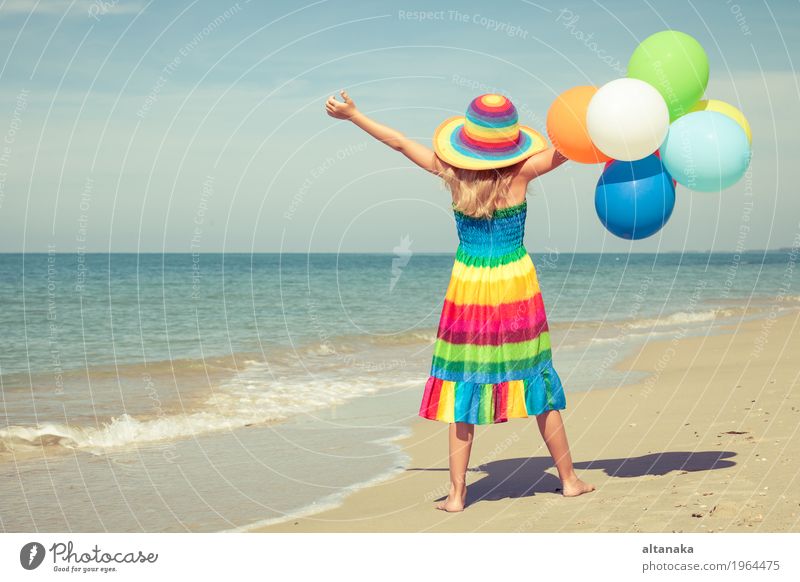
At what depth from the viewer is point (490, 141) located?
213 inches

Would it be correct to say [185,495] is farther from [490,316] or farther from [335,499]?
[490,316]

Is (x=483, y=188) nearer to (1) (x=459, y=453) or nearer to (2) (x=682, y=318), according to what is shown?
(1) (x=459, y=453)

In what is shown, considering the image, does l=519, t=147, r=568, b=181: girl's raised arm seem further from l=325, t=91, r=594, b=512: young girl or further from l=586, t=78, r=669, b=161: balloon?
l=586, t=78, r=669, b=161: balloon

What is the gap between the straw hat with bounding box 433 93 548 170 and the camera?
538 cm

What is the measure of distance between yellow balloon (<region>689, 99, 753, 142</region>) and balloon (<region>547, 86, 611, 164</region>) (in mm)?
849

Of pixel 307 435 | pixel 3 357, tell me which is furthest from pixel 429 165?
pixel 3 357

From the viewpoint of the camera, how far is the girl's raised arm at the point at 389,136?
5559mm

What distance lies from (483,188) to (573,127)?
64cm

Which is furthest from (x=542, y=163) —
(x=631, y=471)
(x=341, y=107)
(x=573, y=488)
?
(x=631, y=471)

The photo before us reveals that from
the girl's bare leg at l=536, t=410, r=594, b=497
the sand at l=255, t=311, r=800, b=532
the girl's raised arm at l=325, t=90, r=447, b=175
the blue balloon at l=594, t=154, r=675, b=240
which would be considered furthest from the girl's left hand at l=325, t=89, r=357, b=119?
the sand at l=255, t=311, r=800, b=532

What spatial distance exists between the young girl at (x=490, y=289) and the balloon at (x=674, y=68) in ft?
2.46

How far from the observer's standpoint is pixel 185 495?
6777mm

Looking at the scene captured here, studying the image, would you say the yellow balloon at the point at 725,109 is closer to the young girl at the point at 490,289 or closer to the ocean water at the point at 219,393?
the young girl at the point at 490,289

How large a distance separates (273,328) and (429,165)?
45.3ft
